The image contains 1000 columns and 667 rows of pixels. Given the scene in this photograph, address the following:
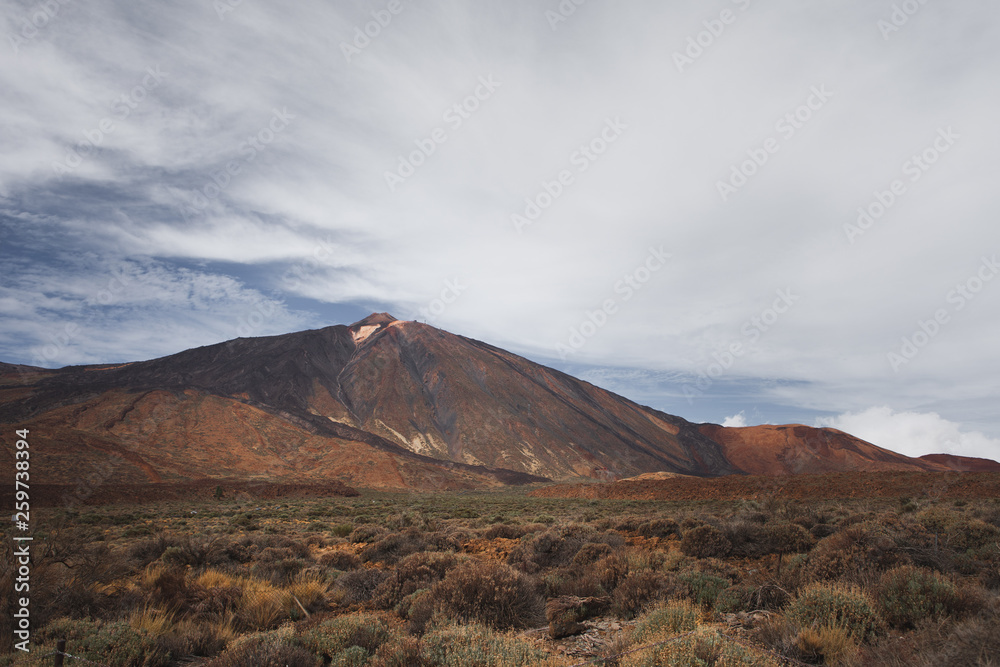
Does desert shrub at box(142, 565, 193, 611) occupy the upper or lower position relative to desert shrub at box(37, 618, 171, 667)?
lower

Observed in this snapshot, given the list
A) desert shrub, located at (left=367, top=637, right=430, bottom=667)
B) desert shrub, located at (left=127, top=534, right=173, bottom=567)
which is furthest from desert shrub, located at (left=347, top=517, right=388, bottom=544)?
desert shrub, located at (left=367, top=637, right=430, bottom=667)

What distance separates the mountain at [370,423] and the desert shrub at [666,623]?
57.6 m

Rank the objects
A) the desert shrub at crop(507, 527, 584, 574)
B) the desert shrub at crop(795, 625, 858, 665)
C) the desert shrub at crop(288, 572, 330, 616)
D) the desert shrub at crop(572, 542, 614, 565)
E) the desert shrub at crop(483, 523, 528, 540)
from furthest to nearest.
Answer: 1. the desert shrub at crop(483, 523, 528, 540)
2. the desert shrub at crop(507, 527, 584, 574)
3. the desert shrub at crop(572, 542, 614, 565)
4. the desert shrub at crop(288, 572, 330, 616)
5. the desert shrub at crop(795, 625, 858, 665)

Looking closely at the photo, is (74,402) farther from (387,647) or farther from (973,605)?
(973,605)

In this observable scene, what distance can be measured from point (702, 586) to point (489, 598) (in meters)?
3.43

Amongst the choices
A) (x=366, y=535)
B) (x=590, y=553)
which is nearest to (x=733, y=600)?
(x=590, y=553)

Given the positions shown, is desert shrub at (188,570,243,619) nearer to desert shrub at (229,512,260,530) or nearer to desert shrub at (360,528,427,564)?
desert shrub at (360,528,427,564)

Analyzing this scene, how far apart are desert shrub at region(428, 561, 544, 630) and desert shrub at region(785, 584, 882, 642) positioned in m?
3.50

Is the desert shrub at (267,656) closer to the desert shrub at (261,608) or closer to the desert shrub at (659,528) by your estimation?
the desert shrub at (261,608)

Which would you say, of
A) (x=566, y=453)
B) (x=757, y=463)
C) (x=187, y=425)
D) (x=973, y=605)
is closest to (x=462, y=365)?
(x=566, y=453)

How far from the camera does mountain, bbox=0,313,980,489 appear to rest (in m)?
62.7

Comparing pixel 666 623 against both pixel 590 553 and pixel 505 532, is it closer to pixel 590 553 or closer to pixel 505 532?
pixel 590 553

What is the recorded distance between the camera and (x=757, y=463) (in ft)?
416

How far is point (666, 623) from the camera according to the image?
5398mm
